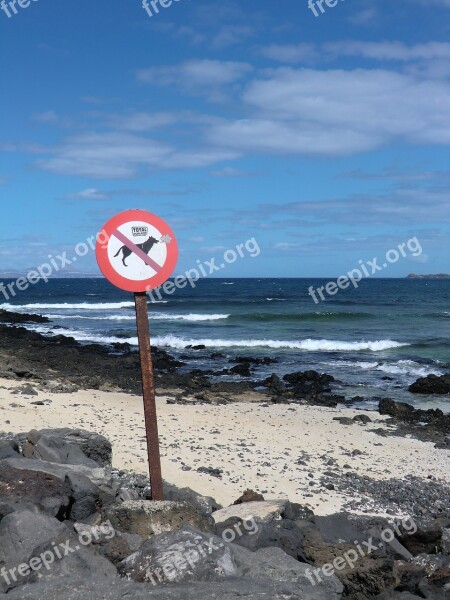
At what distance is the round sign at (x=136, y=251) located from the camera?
4668 millimetres

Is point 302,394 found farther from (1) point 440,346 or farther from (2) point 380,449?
(1) point 440,346

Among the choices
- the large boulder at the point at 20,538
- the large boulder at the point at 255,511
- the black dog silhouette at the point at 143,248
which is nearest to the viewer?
the large boulder at the point at 20,538

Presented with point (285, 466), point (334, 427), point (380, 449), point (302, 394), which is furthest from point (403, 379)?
point (285, 466)

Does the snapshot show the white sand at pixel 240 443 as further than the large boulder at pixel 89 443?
Yes

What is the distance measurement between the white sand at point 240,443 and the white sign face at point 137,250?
4081mm

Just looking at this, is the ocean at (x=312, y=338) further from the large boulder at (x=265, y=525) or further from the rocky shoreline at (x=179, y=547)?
the rocky shoreline at (x=179, y=547)

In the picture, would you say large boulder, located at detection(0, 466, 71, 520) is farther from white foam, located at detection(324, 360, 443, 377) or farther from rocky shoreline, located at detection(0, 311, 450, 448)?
white foam, located at detection(324, 360, 443, 377)

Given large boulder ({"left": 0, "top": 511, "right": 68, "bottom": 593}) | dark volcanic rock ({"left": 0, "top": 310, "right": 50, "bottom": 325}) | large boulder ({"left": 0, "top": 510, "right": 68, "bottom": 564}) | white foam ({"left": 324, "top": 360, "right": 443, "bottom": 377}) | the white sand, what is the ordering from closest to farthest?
large boulder ({"left": 0, "top": 511, "right": 68, "bottom": 593}) < large boulder ({"left": 0, "top": 510, "right": 68, "bottom": 564}) < the white sand < white foam ({"left": 324, "top": 360, "right": 443, "bottom": 377}) < dark volcanic rock ({"left": 0, "top": 310, "right": 50, "bottom": 325})

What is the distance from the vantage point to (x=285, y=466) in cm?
998

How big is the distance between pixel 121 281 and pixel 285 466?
6.12 meters

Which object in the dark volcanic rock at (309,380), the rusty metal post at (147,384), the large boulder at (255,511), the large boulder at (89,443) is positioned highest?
the rusty metal post at (147,384)

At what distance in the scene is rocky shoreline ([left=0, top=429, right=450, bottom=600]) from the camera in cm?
Result: 358

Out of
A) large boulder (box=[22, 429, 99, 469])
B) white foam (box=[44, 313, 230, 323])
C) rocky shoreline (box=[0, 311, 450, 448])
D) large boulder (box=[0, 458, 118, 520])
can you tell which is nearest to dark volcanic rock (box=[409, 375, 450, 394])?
rocky shoreline (box=[0, 311, 450, 448])

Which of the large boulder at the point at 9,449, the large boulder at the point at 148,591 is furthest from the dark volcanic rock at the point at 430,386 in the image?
the large boulder at the point at 148,591
